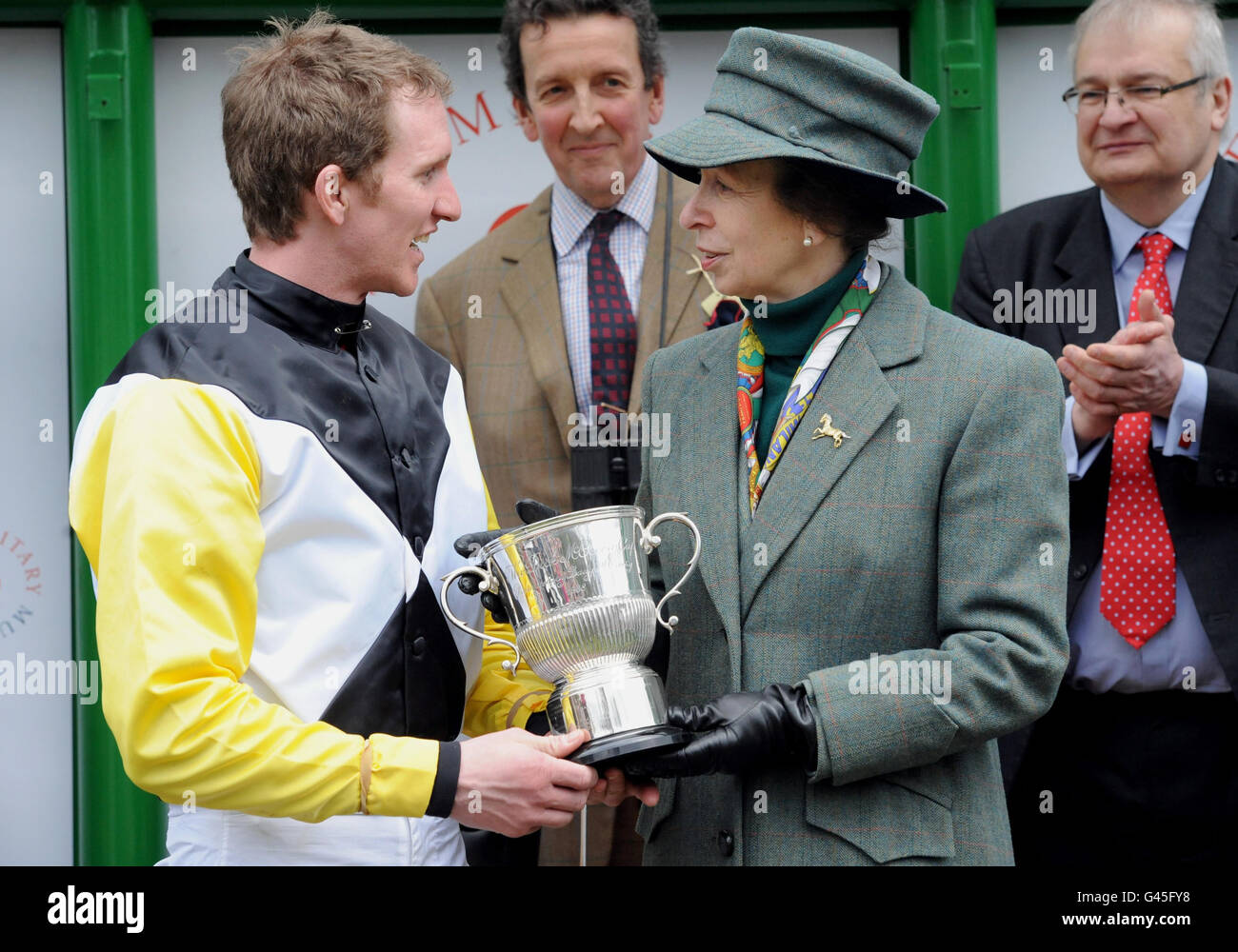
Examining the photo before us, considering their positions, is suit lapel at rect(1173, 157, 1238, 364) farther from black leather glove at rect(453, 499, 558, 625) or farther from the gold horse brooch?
black leather glove at rect(453, 499, 558, 625)

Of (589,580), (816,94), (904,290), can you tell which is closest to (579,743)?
(589,580)

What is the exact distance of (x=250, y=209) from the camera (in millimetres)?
2600

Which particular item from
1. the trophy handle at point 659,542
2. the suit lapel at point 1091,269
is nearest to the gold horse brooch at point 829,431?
the trophy handle at point 659,542

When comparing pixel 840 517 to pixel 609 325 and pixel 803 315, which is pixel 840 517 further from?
pixel 609 325

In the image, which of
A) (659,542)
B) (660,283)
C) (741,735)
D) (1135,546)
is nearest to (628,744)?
(741,735)

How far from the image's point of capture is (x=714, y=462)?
2.66 meters

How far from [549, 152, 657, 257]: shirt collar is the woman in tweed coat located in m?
0.94

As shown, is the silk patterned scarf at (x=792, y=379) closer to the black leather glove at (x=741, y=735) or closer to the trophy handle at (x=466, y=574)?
the black leather glove at (x=741, y=735)

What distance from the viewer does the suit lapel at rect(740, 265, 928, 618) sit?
2520 mm

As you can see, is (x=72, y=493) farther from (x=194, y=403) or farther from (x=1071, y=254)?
(x=1071, y=254)

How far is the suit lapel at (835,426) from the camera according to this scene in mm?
2520

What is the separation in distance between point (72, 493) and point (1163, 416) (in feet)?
6.76

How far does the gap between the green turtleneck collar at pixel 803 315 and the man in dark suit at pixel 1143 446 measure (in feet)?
2.40

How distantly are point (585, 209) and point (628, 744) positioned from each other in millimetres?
1660
